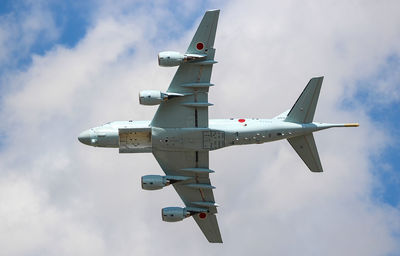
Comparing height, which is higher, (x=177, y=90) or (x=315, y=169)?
(x=177, y=90)

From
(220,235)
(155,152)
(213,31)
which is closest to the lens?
(213,31)

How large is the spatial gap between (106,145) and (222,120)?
1073cm

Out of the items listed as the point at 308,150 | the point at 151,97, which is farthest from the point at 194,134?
the point at 308,150

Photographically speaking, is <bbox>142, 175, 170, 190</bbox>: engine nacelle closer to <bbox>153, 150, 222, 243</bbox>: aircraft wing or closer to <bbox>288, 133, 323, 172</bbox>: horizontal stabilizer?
<bbox>153, 150, 222, 243</bbox>: aircraft wing

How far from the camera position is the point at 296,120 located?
7869 cm

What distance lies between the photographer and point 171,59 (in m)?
74.4

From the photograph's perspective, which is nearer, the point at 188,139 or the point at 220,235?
the point at 188,139

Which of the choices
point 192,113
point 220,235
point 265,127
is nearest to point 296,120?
point 265,127

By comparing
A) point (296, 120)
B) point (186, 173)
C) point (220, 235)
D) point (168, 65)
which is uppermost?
point (168, 65)

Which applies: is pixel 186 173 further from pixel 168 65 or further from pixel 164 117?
pixel 168 65

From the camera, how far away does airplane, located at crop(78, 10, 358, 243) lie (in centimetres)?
7506

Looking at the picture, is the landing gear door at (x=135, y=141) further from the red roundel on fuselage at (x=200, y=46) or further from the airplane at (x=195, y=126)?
the red roundel on fuselage at (x=200, y=46)

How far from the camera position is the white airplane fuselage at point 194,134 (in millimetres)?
77875

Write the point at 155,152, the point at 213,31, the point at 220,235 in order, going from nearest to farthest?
1. the point at 213,31
2. the point at 155,152
3. the point at 220,235
